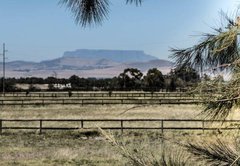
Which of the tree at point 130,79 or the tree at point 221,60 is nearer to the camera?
the tree at point 221,60

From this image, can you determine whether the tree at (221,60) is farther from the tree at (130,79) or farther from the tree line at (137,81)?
the tree at (130,79)

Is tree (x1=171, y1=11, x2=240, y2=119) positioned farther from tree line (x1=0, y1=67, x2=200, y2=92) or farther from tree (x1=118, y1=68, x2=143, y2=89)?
tree (x1=118, y1=68, x2=143, y2=89)

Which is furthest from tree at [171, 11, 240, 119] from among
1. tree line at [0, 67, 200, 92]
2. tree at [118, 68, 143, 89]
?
tree at [118, 68, 143, 89]

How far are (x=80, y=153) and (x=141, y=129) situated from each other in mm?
5679

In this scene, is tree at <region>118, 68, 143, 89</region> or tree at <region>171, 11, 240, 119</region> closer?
tree at <region>171, 11, 240, 119</region>

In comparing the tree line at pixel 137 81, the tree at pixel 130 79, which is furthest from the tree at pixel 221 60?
the tree at pixel 130 79

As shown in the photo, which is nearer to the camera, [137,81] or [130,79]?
[130,79]

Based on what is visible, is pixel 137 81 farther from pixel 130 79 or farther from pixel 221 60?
pixel 221 60

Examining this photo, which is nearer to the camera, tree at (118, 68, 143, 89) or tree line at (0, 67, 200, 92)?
tree line at (0, 67, 200, 92)

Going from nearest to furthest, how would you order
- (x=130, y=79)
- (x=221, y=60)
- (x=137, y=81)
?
(x=221, y=60) → (x=130, y=79) → (x=137, y=81)

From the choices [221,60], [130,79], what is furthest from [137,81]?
[221,60]

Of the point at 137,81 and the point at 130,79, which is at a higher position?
the point at 130,79

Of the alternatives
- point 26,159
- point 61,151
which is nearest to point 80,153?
point 61,151

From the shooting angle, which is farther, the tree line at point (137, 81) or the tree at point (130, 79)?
the tree at point (130, 79)
